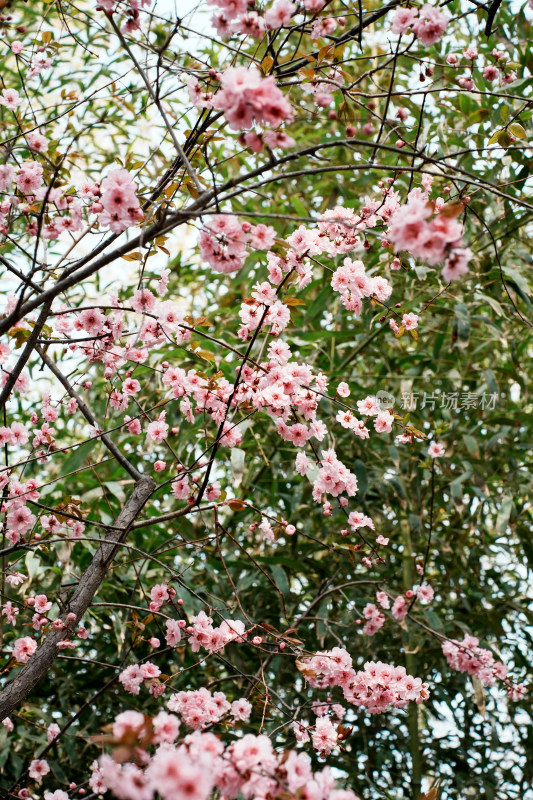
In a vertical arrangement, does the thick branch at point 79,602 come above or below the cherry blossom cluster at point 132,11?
below

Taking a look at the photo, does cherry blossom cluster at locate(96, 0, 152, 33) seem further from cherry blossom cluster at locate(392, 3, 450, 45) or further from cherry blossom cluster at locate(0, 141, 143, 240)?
cherry blossom cluster at locate(392, 3, 450, 45)

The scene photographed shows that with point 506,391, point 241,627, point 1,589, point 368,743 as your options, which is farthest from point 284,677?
point 506,391

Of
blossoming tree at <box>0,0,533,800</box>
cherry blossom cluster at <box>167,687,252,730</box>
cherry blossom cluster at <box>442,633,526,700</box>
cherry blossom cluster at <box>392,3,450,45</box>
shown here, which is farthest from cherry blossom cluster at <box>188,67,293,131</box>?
cherry blossom cluster at <box>442,633,526,700</box>

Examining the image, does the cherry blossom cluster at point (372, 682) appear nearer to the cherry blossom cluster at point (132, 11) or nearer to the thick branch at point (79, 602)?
the thick branch at point (79, 602)

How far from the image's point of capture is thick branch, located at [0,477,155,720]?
116cm

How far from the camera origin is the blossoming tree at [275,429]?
1.22 m

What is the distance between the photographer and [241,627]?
141cm

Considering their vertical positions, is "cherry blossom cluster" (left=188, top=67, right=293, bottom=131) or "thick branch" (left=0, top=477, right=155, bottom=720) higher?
"cherry blossom cluster" (left=188, top=67, right=293, bottom=131)

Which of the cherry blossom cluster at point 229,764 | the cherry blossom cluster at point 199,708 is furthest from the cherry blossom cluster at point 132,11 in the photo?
the cherry blossom cluster at point 199,708

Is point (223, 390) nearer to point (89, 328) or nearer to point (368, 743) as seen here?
point (89, 328)

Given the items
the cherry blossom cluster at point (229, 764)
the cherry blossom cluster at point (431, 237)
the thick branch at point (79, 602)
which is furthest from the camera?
the thick branch at point (79, 602)

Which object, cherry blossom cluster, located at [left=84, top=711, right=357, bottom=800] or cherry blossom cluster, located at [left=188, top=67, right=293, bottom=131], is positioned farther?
→ cherry blossom cluster, located at [left=188, top=67, right=293, bottom=131]

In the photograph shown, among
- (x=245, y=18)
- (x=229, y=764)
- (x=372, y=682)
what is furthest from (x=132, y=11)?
(x=372, y=682)

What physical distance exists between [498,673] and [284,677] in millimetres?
645
